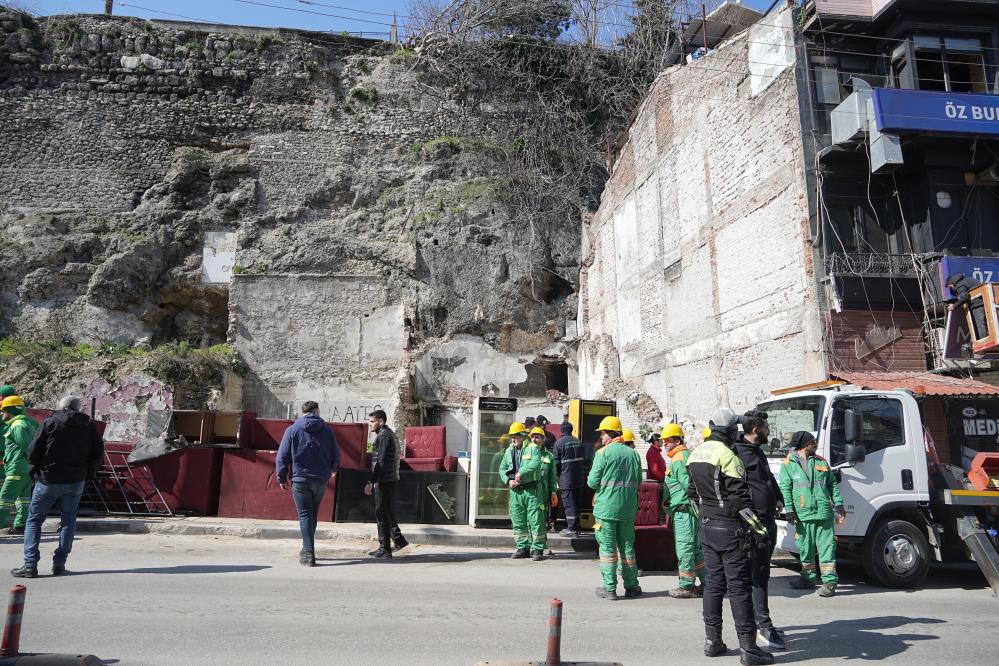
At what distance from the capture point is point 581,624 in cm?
548

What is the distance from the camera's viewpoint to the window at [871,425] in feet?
25.3

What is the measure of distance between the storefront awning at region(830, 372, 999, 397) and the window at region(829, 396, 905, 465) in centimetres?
202

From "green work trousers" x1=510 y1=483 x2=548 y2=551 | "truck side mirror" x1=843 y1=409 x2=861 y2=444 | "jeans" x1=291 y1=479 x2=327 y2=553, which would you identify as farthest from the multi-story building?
"jeans" x1=291 y1=479 x2=327 y2=553

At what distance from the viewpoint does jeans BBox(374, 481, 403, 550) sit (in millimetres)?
8391

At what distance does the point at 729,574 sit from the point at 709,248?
1135cm

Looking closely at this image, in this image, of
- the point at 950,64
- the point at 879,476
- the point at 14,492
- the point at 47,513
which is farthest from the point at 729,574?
the point at 950,64

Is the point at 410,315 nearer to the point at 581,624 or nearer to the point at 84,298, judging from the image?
the point at 84,298

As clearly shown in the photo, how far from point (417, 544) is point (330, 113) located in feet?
61.1

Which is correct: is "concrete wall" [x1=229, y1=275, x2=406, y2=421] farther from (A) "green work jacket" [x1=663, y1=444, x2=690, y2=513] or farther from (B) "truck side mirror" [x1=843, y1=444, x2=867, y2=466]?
(B) "truck side mirror" [x1=843, y1=444, x2=867, y2=466]

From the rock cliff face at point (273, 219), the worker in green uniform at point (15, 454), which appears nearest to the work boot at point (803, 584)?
the worker in green uniform at point (15, 454)

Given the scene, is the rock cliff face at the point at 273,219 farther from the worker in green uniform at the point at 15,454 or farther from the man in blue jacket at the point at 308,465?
the worker in green uniform at the point at 15,454

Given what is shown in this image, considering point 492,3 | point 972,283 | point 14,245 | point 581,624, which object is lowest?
point 581,624

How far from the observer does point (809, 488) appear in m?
7.15

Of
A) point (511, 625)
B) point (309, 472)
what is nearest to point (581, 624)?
point (511, 625)
